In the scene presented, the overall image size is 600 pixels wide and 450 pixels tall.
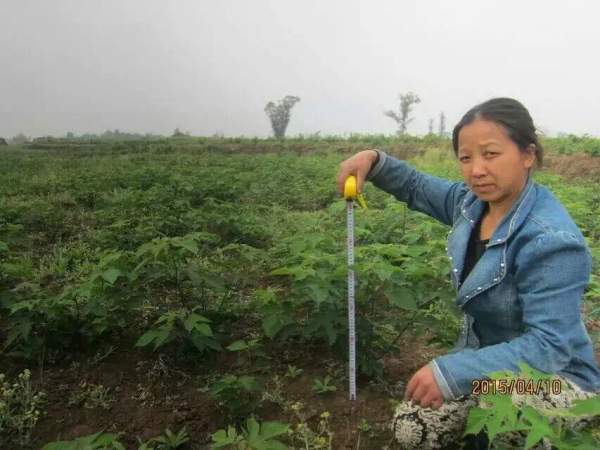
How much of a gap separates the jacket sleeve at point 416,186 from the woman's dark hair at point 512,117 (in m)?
0.54

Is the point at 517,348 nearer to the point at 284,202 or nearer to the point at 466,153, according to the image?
the point at 466,153

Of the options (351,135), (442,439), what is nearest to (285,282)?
(442,439)

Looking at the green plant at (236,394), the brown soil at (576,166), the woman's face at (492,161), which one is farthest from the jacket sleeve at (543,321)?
the brown soil at (576,166)

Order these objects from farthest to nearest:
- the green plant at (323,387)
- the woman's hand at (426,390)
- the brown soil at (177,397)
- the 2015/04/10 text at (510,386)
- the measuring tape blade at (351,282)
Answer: the green plant at (323,387), the brown soil at (177,397), the measuring tape blade at (351,282), the woman's hand at (426,390), the 2015/04/10 text at (510,386)

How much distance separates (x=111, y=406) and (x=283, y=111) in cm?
4516

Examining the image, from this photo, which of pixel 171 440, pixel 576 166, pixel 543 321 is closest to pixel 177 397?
pixel 171 440

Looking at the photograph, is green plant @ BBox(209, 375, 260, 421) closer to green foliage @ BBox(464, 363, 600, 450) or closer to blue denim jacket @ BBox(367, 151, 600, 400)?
blue denim jacket @ BBox(367, 151, 600, 400)

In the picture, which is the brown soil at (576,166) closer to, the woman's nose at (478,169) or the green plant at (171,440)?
the woman's nose at (478,169)

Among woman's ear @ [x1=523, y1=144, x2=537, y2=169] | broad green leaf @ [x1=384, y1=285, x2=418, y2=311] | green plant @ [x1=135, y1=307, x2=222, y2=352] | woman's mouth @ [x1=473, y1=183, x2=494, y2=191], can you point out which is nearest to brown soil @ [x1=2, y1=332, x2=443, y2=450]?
green plant @ [x1=135, y1=307, x2=222, y2=352]

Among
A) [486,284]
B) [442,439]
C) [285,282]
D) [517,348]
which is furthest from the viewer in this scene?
[285,282]

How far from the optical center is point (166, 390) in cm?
268

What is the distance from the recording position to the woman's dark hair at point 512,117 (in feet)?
5.38

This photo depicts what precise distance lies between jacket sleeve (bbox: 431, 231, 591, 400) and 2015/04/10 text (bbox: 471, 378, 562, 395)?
3 centimetres

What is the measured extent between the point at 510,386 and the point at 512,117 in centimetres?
82
